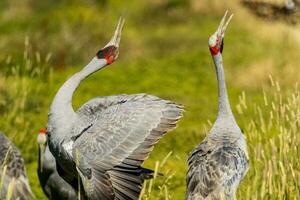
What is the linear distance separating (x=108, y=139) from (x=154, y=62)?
13.4 meters

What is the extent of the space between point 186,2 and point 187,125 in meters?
14.3

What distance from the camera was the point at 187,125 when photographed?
1619cm

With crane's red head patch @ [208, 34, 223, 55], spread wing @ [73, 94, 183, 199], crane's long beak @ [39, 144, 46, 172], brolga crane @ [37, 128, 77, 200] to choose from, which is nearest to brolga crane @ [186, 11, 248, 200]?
spread wing @ [73, 94, 183, 199]

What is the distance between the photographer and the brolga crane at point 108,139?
27.6 feet

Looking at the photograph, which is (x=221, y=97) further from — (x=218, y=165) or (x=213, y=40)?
(x=218, y=165)

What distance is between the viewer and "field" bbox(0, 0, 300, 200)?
13.6m

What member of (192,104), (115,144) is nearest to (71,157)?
(115,144)

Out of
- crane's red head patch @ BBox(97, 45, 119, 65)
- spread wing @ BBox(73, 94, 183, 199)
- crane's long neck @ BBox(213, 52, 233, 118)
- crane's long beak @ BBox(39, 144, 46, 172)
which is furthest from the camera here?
crane's long beak @ BBox(39, 144, 46, 172)

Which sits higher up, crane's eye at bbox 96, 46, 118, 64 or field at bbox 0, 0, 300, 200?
field at bbox 0, 0, 300, 200

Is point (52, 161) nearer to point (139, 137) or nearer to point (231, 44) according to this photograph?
point (139, 137)

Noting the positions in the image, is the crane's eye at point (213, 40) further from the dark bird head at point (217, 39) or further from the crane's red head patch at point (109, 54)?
the crane's red head patch at point (109, 54)

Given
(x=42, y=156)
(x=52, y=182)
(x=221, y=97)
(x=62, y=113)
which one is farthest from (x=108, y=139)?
(x=42, y=156)

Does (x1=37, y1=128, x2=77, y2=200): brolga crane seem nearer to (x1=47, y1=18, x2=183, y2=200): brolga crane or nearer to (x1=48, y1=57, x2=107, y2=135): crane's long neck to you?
(x1=47, y1=18, x2=183, y2=200): brolga crane

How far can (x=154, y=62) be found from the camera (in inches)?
862
